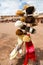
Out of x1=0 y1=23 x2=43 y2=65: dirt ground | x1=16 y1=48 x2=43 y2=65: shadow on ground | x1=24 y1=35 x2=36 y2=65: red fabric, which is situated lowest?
x1=16 y1=48 x2=43 y2=65: shadow on ground

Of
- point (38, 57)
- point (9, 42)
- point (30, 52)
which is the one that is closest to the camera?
point (30, 52)


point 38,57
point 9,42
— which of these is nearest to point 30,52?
point 38,57

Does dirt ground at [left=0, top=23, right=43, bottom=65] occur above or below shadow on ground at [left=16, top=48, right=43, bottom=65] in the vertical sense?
above

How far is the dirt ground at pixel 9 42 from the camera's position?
0.98 m

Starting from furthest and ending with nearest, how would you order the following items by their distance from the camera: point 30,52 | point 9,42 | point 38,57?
point 9,42
point 38,57
point 30,52

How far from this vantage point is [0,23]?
1.48 m

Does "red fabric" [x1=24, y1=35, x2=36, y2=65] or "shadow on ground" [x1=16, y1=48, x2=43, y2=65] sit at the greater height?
"red fabric" [x1=24, y1=35, x2=36, y2=65]

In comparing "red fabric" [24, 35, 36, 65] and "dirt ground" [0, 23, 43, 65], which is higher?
"red fabric" [24, 35, 36, 65]

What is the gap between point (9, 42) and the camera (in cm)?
117

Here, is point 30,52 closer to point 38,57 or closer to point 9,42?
point 38,57

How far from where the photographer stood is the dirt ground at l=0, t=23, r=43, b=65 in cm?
98

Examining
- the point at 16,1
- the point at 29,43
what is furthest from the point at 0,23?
the point at 29,43

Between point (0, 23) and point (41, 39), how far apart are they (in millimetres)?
404

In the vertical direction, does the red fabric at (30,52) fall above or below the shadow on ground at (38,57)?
above
